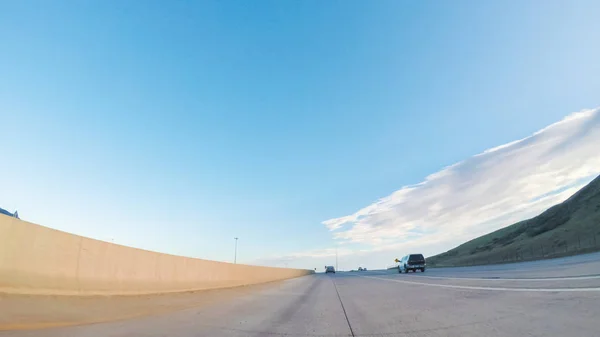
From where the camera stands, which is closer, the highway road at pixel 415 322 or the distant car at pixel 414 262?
the highway road at pixel 415 322

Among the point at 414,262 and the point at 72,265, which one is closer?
the point at 72,265

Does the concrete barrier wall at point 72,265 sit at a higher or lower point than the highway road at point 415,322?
higher

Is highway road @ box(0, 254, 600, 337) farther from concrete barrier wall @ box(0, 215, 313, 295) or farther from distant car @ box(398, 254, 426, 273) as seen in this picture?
distant car @ box(398, 254, 426, 273)

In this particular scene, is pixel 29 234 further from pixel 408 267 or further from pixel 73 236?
pixel 408 267

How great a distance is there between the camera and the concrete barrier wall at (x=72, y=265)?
16.5ft

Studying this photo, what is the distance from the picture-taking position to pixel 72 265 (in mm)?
6176

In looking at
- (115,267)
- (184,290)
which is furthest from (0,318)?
(184,290)

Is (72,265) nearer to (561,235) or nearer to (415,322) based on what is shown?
(415,322)

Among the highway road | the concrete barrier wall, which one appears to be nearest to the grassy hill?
the highway road

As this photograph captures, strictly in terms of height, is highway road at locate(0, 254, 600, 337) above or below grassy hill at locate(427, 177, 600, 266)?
below

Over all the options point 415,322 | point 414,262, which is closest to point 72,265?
point 415,322

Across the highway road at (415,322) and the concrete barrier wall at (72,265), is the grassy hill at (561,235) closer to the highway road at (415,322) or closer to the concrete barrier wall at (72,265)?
the highway road at (415,322)

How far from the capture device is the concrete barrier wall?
16.5ft

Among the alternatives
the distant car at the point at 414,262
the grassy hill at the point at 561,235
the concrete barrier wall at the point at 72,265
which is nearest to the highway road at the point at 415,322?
the concrete barrier wall at the point at 72,265
